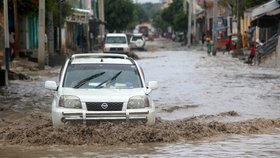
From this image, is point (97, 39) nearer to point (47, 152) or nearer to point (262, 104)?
point (262, 104)

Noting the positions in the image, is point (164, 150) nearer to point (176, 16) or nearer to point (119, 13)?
point (119, 13)

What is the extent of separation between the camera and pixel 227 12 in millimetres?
73000

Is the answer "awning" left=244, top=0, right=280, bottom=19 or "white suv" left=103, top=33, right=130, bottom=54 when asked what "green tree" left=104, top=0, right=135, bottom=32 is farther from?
"awning" left=244, top=0, right=280, bottom=19

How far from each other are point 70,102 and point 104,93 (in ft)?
2.02

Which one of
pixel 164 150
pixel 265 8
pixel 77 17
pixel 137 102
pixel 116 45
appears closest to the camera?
pixel 164 150

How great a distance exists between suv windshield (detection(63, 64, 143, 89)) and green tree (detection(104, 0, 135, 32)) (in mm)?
70580

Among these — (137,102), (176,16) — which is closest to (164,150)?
(137,102)

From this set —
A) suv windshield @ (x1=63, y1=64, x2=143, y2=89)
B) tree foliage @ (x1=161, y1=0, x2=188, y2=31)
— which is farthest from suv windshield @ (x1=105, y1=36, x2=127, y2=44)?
tree foliage @ (x1=161, y1=0, x2=188, y2=31)

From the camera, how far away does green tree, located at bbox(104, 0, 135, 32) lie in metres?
83.3

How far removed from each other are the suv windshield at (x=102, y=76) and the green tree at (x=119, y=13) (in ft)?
232

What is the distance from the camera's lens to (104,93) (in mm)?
11664

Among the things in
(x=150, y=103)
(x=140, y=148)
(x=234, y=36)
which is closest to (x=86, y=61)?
(x=150, y=103)

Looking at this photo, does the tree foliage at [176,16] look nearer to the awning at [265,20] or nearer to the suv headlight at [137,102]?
the awning at [265,20]

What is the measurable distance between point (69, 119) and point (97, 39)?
59079 mm
